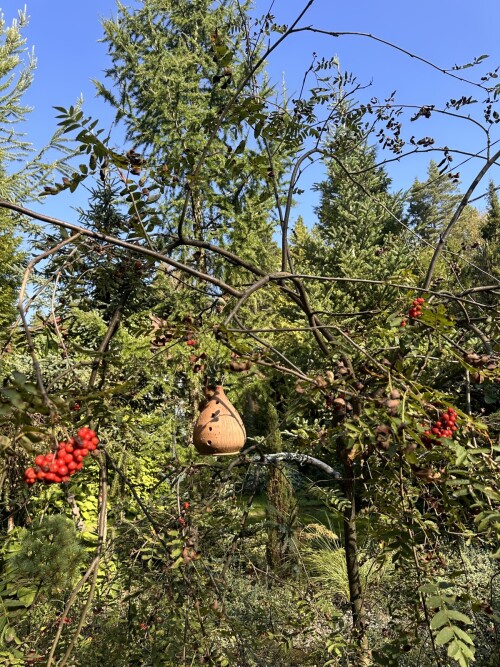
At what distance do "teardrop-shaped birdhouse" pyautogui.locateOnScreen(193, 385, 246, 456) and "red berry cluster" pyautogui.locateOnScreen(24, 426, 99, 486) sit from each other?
0.72 metres

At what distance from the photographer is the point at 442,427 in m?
1.20

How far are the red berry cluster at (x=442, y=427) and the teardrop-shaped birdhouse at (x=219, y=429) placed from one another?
0.62m

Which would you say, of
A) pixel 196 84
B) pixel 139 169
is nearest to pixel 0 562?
pixel 139 169

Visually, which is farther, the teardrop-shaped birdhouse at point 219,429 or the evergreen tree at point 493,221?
the evergreen tree at point 493,221

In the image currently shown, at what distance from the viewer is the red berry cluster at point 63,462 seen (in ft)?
2.81

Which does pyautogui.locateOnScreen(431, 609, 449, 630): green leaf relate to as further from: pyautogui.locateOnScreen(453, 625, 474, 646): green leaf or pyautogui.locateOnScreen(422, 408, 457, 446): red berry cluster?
pyautogui.locateOnScreen(422, 408, 457, 446): red berry cluster

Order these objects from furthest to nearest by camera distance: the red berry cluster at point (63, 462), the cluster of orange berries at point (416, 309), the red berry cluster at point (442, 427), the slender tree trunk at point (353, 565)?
the slender tree trunk at point (353, 565) → the cluster of orange berries at point (416, 309) → the red berry cluster at point (442, 427) → the red berry cluster at point (63, 462)

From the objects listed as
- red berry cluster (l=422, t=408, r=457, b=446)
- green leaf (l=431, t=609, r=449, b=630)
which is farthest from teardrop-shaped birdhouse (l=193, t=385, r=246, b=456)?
green leaf (l=431, t=609, r=449, b=630)

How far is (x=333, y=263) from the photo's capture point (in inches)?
360

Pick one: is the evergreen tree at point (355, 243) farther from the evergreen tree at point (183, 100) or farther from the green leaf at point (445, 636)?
the green leaf at point (445, 636)

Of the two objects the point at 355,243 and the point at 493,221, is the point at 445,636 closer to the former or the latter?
the point at 355,243

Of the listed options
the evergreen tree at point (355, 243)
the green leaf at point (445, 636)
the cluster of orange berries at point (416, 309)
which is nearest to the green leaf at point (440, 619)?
the green leaf at point (445, 636)

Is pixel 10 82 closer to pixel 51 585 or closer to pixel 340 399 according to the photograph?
pixel 51 585

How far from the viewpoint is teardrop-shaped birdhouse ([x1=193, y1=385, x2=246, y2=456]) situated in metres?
1.63
